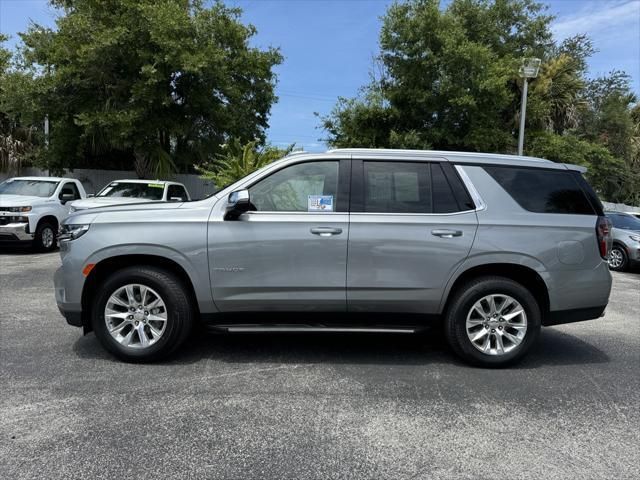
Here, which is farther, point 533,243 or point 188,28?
point 188,28

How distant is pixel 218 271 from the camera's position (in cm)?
444

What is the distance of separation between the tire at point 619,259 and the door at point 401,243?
997 centimetres

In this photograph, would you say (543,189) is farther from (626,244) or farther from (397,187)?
(626,244)

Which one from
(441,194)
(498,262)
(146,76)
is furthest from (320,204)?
(146,76)

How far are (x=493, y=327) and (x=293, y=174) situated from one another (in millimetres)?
2288

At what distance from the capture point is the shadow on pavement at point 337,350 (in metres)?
4.78

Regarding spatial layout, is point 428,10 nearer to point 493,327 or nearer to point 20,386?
point 493,327

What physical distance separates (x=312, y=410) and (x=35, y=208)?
10138 millimetres

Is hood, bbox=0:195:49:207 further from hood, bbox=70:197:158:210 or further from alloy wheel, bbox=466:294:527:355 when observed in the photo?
alloy wheel, bbox=466:294:527:355

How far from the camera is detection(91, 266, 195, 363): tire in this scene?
14.5ft

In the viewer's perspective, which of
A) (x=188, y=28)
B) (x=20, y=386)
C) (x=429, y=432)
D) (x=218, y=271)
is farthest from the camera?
(x=188, y=28)

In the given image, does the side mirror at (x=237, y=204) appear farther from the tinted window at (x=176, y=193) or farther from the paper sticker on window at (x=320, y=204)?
the tinted window at (x=176, y=193)

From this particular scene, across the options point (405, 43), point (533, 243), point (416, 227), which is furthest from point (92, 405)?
point (405, 43)

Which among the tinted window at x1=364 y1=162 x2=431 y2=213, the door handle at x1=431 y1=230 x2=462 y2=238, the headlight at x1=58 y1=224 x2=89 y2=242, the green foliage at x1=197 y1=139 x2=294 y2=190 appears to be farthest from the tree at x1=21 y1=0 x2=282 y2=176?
the door handle at x1=431 y1=230 x2=462 y2=238
